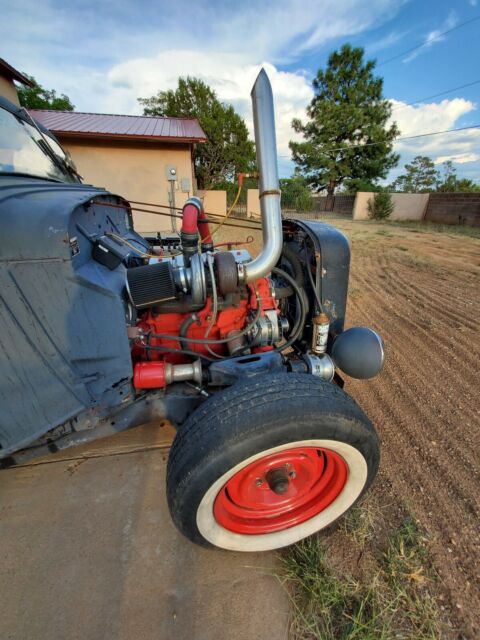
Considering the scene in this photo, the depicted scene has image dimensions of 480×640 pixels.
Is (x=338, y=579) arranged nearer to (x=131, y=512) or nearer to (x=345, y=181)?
(x=131, y=512)

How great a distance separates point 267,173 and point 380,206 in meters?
21.2

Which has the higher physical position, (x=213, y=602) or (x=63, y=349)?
(x=63, y=349)

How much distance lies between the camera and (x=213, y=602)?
1304 millimetres

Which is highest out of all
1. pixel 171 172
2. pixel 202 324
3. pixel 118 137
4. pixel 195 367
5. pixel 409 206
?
pixel 118 137

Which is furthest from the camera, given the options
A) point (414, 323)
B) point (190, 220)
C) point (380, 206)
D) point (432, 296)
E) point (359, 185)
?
point (359, 185)

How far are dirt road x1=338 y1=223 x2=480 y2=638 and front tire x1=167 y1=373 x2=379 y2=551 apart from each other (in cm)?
59

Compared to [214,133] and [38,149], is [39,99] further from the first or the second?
[38,149]

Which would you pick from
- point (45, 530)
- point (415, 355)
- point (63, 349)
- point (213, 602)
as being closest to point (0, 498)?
point (45, 530)

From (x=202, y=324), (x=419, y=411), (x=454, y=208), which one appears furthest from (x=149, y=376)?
(x=454, y=208)

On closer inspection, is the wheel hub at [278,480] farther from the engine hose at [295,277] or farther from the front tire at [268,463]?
the engine hose at [295,277]

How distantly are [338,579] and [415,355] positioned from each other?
248 cm

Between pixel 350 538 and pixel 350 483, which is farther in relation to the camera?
pixel 350 538

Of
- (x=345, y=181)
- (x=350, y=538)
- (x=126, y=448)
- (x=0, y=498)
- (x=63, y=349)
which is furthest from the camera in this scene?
(x=345, y=181)

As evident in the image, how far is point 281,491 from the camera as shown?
4.31ft
